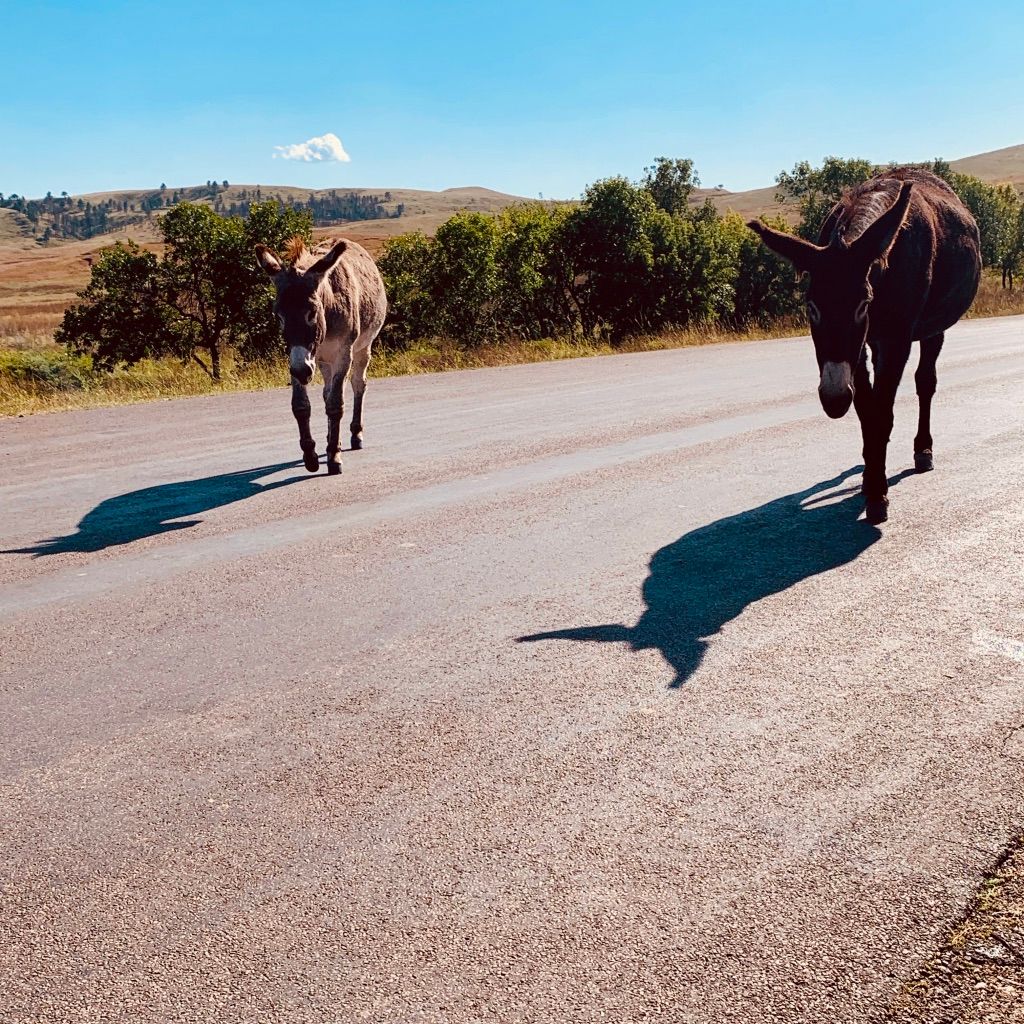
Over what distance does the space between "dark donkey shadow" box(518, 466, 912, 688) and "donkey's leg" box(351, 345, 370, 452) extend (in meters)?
4.65

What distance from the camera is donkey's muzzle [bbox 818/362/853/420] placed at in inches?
229

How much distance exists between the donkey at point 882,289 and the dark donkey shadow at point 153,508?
4.65m

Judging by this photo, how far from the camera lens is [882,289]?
21.7ft

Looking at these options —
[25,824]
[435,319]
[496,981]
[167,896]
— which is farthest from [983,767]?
[435,319]

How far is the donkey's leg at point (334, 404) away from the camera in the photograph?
8.79 m

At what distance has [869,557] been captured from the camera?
5867 mm

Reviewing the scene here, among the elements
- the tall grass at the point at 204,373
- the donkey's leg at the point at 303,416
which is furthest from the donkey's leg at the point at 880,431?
the tall grass at the point at 204,373

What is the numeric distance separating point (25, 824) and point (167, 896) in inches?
30.0

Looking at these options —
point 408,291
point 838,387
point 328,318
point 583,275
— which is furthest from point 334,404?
point 583,275

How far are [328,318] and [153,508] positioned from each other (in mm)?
2478

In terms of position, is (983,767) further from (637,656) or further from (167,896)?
(167,896)

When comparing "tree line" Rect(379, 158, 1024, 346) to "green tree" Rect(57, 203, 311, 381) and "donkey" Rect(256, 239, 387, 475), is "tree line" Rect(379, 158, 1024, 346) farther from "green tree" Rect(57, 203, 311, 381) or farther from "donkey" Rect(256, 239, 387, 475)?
"donkey" Rect(256, 239, 387, 475)

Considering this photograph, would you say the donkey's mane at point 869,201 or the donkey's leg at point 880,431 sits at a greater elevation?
the donkey's mane at point 869,201

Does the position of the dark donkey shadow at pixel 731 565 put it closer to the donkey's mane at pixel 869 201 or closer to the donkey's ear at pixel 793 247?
the donkey's ear at pixel 793 247
